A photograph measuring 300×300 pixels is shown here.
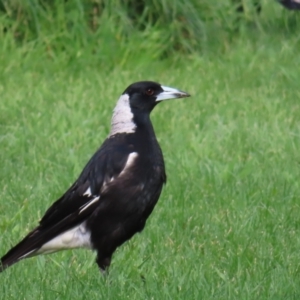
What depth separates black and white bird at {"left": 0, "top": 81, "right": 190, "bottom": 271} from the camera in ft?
15.0

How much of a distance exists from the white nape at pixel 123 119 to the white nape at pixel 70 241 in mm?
546

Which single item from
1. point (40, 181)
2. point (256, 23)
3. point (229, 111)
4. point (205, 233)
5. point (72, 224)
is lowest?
point (256, 23)

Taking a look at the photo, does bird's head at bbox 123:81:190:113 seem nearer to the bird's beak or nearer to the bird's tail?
the bird's beak

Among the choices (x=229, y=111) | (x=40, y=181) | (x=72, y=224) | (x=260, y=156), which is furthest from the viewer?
(x=229, y=111)

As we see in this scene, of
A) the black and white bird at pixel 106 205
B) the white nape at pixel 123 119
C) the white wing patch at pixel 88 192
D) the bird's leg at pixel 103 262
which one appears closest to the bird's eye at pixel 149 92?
the white nape at pixel 123 119

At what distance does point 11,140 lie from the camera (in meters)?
7.00

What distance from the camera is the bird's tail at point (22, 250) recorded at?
14.6 ft

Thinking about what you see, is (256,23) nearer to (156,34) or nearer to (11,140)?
(156,34)

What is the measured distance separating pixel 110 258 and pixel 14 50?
4.86 meters

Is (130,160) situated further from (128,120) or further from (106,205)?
(128,120)

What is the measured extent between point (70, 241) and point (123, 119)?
726mm

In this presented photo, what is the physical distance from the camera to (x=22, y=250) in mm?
4508

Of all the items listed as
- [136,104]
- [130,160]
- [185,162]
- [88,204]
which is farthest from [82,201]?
[185,162]

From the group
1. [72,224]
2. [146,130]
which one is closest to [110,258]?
[72,224]
